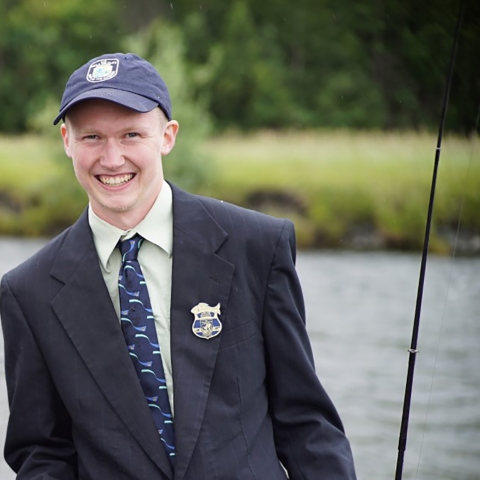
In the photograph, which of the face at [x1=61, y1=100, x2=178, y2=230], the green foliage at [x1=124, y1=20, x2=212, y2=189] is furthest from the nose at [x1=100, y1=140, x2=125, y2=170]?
the green foliage at [x1=124, y1=20, x2=212, y2=189]

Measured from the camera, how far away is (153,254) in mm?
2115

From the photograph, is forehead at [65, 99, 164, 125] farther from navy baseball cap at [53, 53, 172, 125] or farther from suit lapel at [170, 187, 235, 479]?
suit lapel at [170, 187, 235, 479]

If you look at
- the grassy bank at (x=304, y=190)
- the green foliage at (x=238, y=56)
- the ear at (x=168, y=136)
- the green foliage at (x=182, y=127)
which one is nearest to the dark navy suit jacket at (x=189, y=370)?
the ear at (x=168, y=136)

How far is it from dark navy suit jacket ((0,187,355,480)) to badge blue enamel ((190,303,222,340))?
10 mm

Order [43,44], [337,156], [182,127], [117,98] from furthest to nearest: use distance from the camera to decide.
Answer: [43,44], [337,156], [182,127], [117,98]

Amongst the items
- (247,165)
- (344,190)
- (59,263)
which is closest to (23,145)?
(247,165)

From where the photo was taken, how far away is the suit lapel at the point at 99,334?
79.4 inches

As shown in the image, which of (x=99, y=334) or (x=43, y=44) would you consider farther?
(x=43, y=44)

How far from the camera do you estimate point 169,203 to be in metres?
2.15

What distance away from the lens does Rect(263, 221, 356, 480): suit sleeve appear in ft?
6.79

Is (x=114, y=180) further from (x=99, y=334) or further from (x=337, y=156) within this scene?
(x=337, y=156)

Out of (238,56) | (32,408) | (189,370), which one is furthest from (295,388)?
(238,56)

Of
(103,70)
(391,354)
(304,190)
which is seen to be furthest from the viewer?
(304,190)

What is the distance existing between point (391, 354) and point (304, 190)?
11091mm
